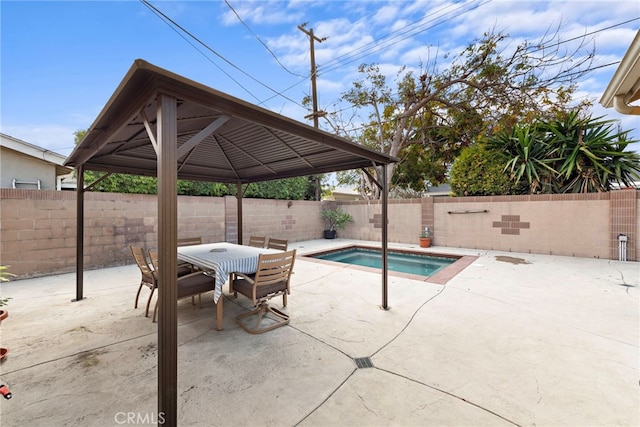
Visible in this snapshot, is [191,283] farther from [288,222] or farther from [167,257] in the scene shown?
[288,222]

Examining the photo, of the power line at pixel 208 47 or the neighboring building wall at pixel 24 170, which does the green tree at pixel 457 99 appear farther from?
the neighboring building wall at pixel 24 170

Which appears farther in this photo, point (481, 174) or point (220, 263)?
point (481, 174)

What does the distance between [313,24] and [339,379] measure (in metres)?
11.3

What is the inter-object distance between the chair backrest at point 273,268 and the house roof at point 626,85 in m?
3.26

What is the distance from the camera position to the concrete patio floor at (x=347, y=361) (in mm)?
1667

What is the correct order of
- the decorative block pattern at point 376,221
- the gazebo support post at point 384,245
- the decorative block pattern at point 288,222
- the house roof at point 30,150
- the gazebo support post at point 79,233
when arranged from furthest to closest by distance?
the decorative block pattern at point 376,221 < the decorative block pattern at point 288,222 < the house roof at point 30,150 < the gazebo support post at point 79,233 < the gazebo support post at point 384,245

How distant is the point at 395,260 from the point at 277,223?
4.24 meters

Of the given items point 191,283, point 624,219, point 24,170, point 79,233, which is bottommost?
point 191,283

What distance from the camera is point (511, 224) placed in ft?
24.3

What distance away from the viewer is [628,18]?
644 cm

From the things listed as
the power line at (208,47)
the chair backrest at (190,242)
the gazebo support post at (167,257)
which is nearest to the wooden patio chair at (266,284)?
the gazebo support post at (167,257)

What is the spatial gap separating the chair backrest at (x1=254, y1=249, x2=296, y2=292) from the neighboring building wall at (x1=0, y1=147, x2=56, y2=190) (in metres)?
8.29

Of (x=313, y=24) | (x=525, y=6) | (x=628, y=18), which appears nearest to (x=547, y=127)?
(x=628, y=18)

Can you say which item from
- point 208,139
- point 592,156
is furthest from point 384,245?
point 592,156
